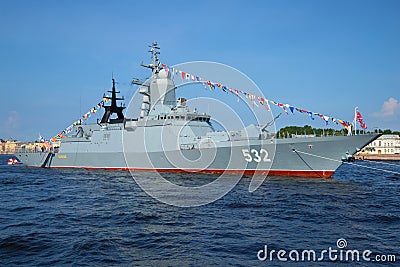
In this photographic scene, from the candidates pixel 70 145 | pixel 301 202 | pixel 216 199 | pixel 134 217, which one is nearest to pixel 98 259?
pixel 134 217

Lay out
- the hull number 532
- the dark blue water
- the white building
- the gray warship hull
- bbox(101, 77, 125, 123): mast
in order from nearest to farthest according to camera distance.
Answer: the dark blue water < the gray warship hull < the hull number 532 < bbox(101, 77, 125, 123): mast < the white building

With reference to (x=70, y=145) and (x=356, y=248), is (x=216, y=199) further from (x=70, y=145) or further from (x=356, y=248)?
(x=70, y=145)

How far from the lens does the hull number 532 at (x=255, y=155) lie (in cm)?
1777

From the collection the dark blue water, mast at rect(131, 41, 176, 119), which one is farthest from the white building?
the dark blue water

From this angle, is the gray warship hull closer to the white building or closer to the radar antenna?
the radar antenna

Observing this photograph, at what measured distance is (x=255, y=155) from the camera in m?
18.0

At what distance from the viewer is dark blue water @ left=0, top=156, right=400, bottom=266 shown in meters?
6.39

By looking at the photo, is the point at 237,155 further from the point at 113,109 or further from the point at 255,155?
the point at 113,109

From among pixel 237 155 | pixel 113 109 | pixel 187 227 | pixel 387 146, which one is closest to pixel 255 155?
pixel 237 155

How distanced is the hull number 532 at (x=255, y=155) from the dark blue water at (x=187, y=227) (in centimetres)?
393

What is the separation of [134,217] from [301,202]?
19.4 ft

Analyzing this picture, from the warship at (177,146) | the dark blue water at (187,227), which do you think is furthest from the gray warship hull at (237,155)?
the dark blue water at (187,227)

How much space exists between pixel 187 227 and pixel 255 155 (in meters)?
10.2

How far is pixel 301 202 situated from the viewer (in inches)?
454
